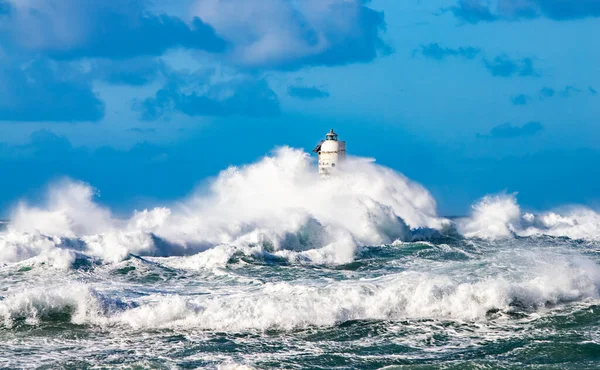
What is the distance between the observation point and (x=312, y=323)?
626 inches

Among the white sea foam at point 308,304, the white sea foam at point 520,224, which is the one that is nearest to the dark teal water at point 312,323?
the white sea foam at point 308,304

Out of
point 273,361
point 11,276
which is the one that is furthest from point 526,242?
point 273,361

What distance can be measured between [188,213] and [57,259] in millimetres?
16757

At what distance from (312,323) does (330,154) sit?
27.6 m

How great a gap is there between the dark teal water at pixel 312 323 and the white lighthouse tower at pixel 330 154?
71.2 ft

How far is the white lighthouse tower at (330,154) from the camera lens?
42.9 m

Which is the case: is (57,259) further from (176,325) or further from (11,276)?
(176,325)

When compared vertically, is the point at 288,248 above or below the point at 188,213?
below

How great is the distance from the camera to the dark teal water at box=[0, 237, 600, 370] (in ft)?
43.8

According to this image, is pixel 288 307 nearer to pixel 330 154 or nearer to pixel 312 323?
pixel 312 323

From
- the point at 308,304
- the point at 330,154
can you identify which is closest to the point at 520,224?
the point at 330,154

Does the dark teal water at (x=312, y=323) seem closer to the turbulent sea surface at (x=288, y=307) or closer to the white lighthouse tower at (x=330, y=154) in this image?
the turbulent sea surface at (x=288, y=307)

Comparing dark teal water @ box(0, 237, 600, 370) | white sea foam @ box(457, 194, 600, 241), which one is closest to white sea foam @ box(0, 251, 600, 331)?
dark teal water @ box(0, 237, 600, 370)

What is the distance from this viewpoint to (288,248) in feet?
102
